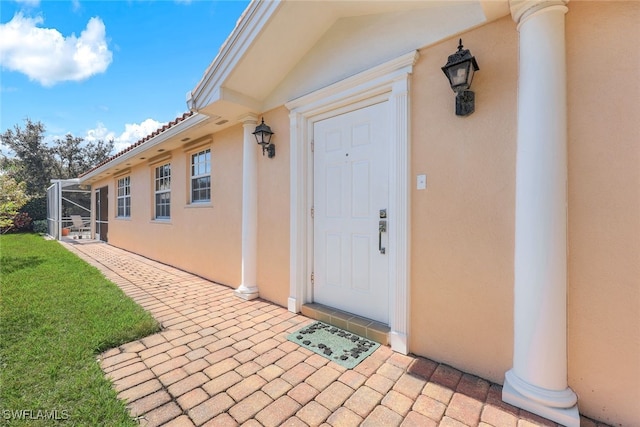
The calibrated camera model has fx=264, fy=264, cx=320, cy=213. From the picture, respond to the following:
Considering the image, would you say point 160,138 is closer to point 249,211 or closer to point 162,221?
point 162,221

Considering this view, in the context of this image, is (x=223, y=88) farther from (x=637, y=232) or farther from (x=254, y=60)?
(x=637, y=232)

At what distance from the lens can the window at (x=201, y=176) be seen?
18.1 feet

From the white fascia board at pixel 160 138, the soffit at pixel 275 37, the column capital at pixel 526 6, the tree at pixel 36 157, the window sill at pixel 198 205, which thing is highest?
the tree at pixel 36 157

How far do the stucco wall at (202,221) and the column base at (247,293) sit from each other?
0.43m

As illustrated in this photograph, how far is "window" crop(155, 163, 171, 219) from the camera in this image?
6914 mm

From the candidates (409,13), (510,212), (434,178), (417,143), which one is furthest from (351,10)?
(510,212)

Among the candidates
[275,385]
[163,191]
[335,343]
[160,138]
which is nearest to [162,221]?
[163,191]

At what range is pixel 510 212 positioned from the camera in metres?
2.05

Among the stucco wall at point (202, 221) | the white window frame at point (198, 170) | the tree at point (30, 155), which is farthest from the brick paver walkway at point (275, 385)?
the tree at point (30, 155)

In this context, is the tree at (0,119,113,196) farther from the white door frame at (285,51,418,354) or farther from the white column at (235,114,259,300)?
the white door frame at (285,51,418,354)

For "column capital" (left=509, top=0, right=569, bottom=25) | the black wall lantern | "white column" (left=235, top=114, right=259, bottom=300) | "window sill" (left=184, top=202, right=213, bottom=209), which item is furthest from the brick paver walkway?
"column capital" (left=509, top=0, right=569, bottom=25)

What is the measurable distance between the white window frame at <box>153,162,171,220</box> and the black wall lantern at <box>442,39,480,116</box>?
6.78m

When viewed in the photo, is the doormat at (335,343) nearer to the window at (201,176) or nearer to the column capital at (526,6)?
the column capital at (526,6)

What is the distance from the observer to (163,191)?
282 inches
